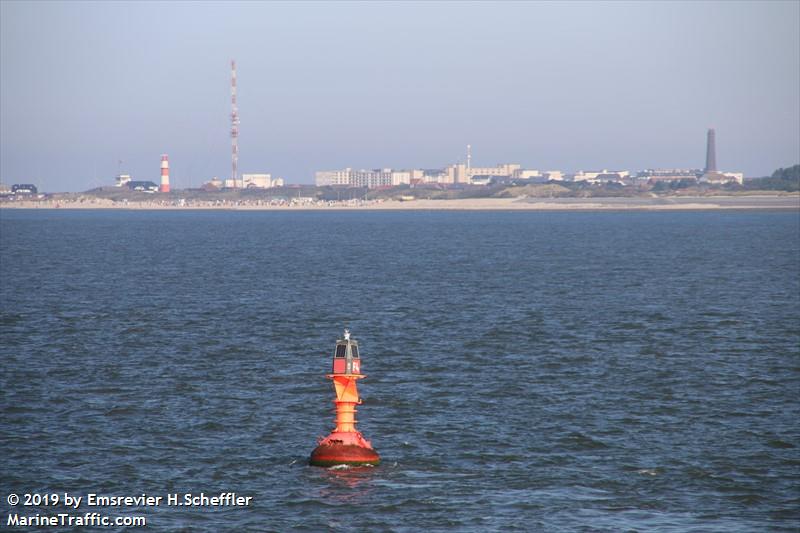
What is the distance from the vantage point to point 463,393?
3603 cm

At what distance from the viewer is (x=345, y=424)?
25.7m

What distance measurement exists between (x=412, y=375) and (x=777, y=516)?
1818 cm

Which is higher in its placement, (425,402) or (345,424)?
(345,424)

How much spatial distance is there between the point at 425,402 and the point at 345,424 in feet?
29.3

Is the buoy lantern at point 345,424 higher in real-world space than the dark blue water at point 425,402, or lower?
higher

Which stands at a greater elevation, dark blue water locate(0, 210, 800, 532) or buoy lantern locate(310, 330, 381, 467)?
buoy lantern locate(310, 330, 381, 467)

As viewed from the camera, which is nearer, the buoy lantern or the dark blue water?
the dark blue water

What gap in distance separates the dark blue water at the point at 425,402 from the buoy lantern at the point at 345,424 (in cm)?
34

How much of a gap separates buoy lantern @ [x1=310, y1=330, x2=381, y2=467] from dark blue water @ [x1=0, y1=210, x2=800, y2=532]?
336mm

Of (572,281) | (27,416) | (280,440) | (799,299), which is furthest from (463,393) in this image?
(572,281)

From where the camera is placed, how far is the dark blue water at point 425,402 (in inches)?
934

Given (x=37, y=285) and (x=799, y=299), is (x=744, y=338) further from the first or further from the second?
(x=37, y=285)

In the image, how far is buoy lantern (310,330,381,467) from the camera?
25.3 m

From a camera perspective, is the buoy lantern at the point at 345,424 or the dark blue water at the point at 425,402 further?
the buoy lantern at the point at 345,424
